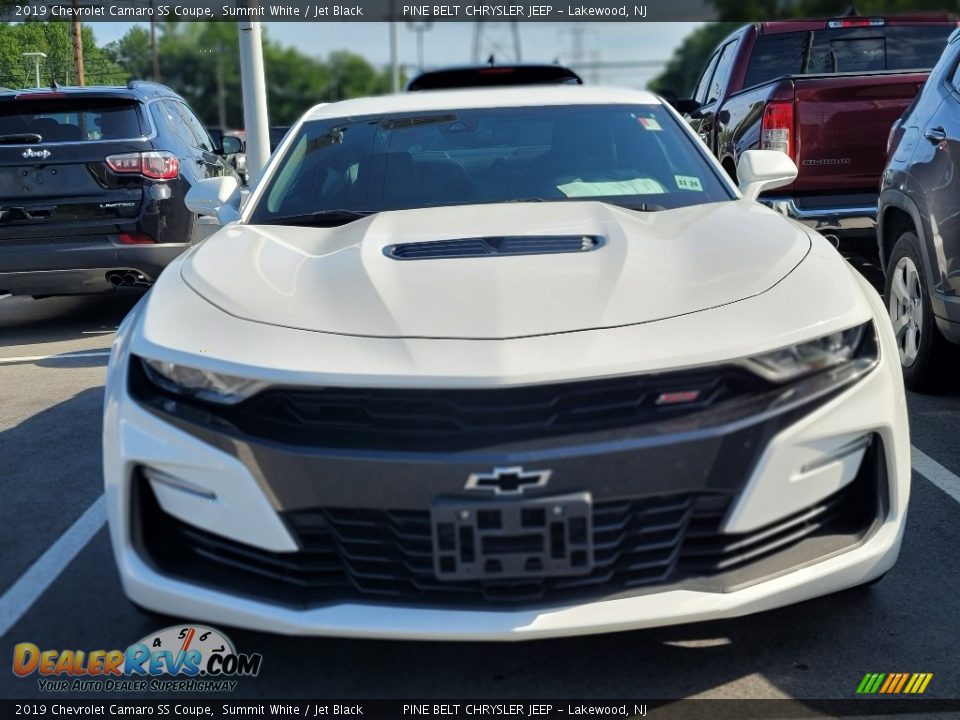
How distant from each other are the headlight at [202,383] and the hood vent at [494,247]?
2.41ft

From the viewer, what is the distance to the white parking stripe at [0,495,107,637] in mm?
3355

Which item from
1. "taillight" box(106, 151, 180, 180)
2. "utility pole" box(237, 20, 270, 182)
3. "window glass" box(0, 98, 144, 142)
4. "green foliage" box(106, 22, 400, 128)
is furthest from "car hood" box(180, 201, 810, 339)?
"green foliage" box(106, 22, 400, 128)

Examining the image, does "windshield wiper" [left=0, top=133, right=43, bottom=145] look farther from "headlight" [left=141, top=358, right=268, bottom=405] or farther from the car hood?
"headlight" [left=141, top=358, right=268, bottom=405]

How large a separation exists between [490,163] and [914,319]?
2.38 m

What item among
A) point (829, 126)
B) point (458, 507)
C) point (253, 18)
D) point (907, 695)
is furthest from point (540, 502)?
point (253, 18)

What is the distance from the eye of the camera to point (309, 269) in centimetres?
325

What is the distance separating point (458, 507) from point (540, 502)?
17 cm

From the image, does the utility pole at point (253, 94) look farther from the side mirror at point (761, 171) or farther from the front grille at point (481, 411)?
the front grille at point (481, 411)

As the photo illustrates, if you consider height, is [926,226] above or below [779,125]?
below

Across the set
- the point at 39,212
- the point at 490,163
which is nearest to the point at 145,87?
the point at 39,212

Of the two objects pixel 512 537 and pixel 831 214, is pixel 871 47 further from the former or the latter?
pixel 512 537

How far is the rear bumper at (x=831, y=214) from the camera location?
6.99 meters

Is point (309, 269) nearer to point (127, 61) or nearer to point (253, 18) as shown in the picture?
point (253, 18)

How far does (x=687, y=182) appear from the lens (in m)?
4.06
